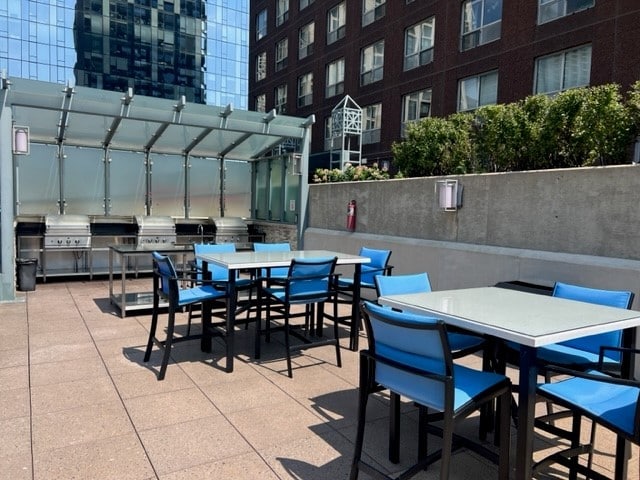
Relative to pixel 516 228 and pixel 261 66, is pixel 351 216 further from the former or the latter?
pixel 261 66

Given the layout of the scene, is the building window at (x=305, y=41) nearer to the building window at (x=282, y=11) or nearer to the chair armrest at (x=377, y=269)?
the building window at (x=282, y=11)

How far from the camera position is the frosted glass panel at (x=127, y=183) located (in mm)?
9711

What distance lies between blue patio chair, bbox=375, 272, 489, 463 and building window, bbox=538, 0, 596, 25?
418 inches

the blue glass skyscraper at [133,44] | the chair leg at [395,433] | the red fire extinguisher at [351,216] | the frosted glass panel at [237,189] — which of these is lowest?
the chair leg at [395,433]

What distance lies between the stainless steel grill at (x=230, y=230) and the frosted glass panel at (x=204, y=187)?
2.05 ft

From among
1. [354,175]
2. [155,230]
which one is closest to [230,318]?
[354,175]

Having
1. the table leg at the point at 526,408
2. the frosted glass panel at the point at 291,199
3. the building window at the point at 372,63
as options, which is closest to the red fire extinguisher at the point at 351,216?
the frosted glass panel at the point at 291,199

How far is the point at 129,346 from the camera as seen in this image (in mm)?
4676

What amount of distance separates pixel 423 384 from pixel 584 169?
→ 313 cm

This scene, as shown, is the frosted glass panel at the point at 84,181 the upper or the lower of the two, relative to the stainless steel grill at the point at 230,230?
upper

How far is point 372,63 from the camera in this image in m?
16.8

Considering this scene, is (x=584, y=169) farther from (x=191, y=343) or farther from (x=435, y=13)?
(x=435, y=13)

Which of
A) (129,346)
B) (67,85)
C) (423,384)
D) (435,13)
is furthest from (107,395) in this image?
(435,13)

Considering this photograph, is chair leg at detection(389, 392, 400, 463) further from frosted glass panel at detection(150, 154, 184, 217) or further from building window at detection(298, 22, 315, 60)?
building window at detection(298, 22, 315, 60)
